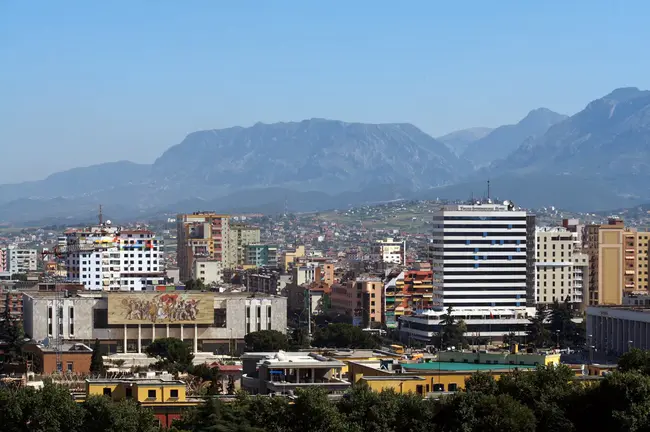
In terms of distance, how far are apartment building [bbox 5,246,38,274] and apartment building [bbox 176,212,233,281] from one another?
15057 millimetres

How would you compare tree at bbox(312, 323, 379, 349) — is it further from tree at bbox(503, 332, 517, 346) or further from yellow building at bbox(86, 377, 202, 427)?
yellow building at bbox(86, 377, 202, 427)

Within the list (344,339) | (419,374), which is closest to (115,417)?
(419,374)

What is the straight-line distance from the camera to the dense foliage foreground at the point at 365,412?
38250 mm

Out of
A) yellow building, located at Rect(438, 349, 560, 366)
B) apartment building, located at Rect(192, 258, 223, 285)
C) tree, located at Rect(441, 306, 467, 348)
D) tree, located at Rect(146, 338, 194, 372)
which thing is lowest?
apartment building, located at Rect(192, 258, 223, 285)

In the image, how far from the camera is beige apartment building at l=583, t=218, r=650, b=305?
10356 cm

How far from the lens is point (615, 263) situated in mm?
105500

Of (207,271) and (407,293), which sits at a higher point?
(407,293)

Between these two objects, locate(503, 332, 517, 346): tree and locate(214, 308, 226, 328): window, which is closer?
locate(214, 308, 226, 328): window

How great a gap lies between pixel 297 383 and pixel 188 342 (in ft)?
111

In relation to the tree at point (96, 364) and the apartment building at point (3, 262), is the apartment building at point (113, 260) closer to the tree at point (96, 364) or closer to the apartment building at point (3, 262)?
the apartment building at point (3, 262)

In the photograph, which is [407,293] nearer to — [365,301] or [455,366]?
[365,301]

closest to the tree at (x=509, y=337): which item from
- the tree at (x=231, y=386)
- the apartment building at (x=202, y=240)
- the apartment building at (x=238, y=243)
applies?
the tree at (x=231, y=386)

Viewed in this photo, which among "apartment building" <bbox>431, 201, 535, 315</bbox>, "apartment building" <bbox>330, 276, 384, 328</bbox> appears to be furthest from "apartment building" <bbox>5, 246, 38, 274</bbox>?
"apartment building" <bbox>431, 201, 535, 315</bbox>

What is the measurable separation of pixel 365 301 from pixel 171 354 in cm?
3250
